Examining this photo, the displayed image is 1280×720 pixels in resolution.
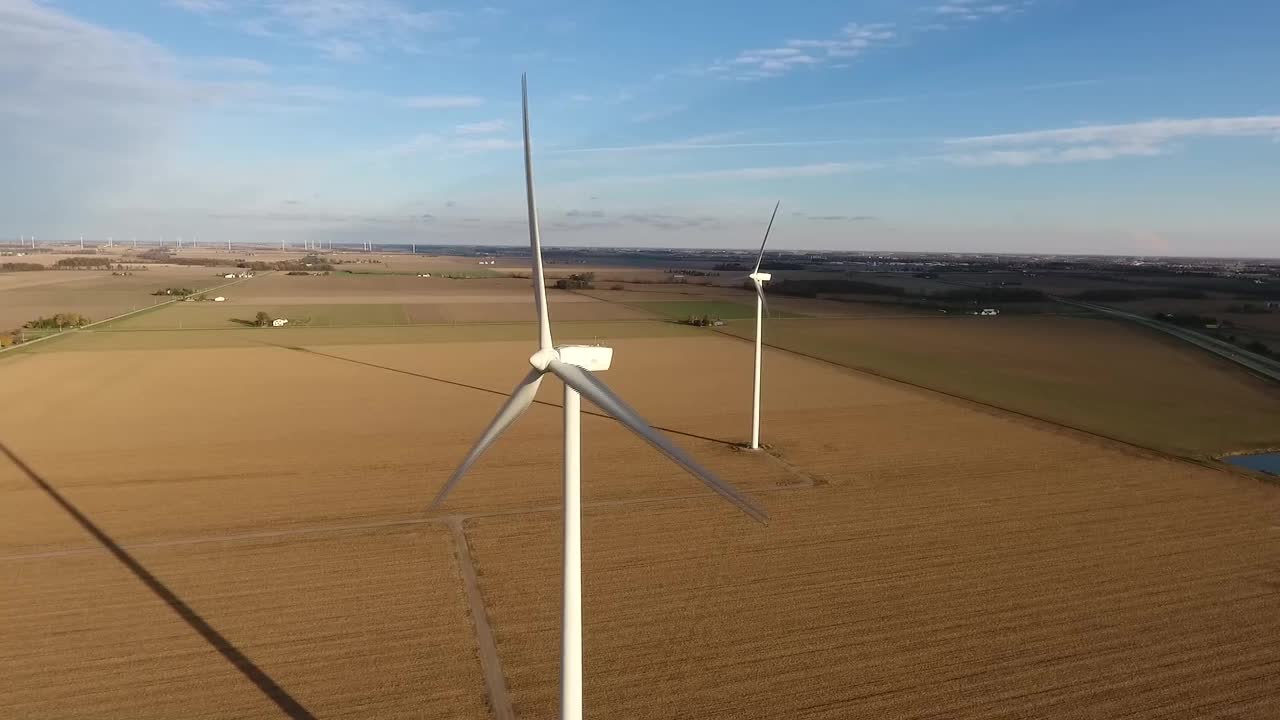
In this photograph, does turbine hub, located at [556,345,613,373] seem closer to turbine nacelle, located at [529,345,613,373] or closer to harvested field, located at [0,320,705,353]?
turbine nacelle, located at [529,345,613,373]

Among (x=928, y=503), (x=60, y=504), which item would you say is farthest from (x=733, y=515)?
(x=60, y=504)

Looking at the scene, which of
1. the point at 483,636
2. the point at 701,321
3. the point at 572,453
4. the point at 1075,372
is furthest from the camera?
the point at 701,321

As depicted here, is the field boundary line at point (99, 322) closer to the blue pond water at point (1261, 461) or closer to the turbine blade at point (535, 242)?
the turbine blade at point (535, 242)

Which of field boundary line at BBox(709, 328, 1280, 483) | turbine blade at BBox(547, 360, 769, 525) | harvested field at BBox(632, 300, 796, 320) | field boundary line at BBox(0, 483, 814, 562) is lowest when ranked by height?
field boundary line at BBox(0, 483, 814, 562)

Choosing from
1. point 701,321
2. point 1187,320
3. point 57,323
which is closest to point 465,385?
point 701,321

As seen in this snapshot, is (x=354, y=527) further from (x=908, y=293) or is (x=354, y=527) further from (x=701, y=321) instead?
(x=908, y=293)

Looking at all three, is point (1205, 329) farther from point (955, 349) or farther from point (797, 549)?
point (797, 549)

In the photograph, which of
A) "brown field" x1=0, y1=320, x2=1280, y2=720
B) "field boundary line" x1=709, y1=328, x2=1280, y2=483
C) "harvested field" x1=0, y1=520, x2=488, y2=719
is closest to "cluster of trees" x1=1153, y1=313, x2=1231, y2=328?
"field boundary line" x1=709, y1=328, x2=1280, y2=483

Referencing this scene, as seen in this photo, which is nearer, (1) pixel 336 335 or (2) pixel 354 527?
(2) pixel 354 527
